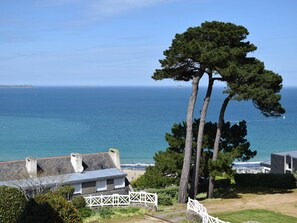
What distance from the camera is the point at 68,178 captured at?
39312mm

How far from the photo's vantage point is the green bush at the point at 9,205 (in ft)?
54.1

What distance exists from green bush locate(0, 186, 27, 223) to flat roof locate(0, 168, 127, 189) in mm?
18075

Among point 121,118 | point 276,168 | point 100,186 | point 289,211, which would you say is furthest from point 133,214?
point 121,118

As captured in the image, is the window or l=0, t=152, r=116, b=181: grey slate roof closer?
l=0, t=152, r=116, b=181: grey slate roof

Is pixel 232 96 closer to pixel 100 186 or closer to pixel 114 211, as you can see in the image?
pixel 114 211

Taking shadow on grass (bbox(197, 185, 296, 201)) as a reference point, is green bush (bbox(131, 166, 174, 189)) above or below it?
above

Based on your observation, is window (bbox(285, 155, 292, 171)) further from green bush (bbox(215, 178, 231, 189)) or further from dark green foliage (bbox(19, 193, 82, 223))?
dark green foliage (bbox(19, 193, 82, 223))

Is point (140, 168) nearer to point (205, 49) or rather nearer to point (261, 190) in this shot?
point (261, 190)

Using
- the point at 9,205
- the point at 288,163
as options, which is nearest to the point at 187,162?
the point at 9,205

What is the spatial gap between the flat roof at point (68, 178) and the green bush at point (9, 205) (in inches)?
712

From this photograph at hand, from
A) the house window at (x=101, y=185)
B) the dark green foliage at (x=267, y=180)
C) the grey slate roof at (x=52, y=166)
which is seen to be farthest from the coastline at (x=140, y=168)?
the dark green foliage at (x=267, y=180)

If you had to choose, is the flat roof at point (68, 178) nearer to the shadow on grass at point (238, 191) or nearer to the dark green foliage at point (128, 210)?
the shadow on grass at point (238, 191)

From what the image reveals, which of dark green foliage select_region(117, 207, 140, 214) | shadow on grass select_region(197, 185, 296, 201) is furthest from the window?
dark green foliage select_region(117, 207, 140, 214)

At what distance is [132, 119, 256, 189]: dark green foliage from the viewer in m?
28.7
